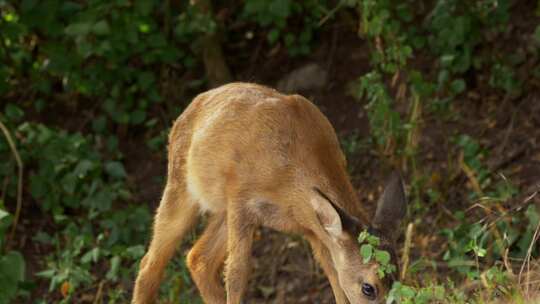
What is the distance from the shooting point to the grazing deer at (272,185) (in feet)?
23.5

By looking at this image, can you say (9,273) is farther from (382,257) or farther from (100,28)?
(382,257)

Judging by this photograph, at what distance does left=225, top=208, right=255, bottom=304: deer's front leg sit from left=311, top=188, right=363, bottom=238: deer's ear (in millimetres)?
588

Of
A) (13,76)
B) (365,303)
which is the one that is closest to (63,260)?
(13,76)

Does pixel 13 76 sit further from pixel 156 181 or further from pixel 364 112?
pixel 364 112

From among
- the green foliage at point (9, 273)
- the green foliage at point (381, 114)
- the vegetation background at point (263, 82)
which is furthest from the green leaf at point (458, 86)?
the green foliage at point (9, 273)

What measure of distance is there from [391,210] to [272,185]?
0.86 m

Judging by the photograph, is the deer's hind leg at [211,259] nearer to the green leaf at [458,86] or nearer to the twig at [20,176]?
the twig at [20,176]

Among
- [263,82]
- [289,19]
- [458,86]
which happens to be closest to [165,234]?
[458,86]

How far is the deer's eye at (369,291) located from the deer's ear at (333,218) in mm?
322

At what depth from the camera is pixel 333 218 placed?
7.05 m

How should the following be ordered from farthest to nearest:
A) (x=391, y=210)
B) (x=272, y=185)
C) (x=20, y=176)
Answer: (x=20, y=176)
(x=272, y=185)
(x=391, y=210)

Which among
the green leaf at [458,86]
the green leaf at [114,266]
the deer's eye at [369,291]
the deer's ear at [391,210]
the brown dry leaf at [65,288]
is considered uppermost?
the deer's ear at [391,210]

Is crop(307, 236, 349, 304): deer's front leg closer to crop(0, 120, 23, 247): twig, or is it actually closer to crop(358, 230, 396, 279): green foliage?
crop(358, 230, 396, 279): green foliage

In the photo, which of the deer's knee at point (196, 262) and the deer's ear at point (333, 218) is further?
the deer's knee at point (196, 262)
